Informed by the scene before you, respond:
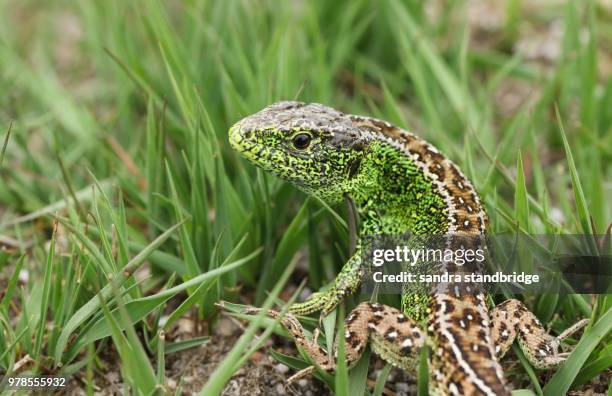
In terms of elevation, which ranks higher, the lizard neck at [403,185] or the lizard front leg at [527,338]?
the lizard neck at [403,185]

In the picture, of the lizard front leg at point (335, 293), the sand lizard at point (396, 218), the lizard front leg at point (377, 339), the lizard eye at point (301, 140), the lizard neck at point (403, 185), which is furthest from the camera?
the lizard neck at point (403, 185)

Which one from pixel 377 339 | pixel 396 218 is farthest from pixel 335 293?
pixel 396 218

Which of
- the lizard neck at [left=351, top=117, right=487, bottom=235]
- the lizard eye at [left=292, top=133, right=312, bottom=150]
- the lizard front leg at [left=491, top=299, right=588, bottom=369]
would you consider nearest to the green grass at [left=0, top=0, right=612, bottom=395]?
the lizard front leg at [left=491, top=299, right=588, bottom=369]

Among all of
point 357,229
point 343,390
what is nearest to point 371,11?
point 357,229

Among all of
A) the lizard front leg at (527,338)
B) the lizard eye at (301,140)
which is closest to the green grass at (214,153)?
the lizard front leg at (527,338)

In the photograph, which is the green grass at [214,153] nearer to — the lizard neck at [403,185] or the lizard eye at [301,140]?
the lizard neck at [403,185]

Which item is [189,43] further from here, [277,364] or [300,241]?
[277,364]

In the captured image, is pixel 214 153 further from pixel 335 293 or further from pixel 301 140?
pixel 335 293

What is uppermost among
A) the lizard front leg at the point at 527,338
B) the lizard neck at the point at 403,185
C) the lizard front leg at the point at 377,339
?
the lizard neck at the point at 403,185
